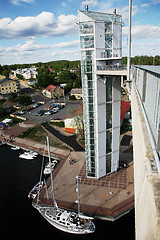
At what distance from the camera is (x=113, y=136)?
701 inches

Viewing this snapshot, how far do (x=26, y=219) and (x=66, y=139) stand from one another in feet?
49.9

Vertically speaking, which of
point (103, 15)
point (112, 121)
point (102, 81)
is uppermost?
point (103, 15)

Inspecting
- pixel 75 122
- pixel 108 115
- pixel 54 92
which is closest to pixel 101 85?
pixel 108 115

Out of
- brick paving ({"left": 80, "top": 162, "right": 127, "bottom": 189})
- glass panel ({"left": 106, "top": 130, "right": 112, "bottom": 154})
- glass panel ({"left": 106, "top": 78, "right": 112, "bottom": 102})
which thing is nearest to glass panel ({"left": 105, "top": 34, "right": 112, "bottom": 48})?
glass panel ({"left": 106, "top": 78, "right": 112, "bottom": 102})

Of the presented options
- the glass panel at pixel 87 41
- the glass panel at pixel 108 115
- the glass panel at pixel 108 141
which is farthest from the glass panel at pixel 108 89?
the glass panel at pixel 108 141

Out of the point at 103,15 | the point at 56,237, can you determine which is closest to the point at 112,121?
the point at 103,15

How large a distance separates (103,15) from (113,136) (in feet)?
37.7

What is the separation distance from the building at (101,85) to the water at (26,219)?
5190 millimetres

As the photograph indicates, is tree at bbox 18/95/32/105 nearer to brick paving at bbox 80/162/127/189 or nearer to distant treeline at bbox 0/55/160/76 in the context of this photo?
distant treeline at bbox 0/55/160/76

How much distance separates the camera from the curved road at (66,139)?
26747 mm

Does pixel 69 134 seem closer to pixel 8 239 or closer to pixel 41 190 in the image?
pixel 41 190

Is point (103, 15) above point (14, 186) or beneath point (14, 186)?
above

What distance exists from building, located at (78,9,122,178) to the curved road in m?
8.24

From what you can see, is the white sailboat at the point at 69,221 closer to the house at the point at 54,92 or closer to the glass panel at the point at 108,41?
the glass panel at the point at 108,41
